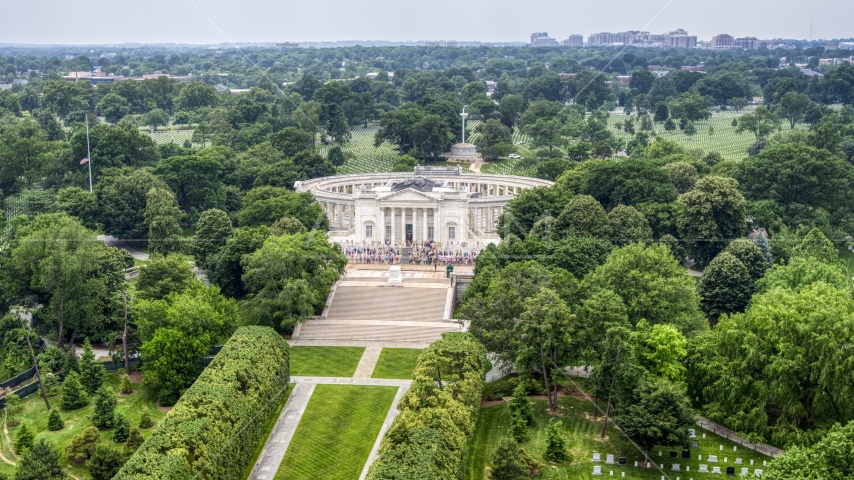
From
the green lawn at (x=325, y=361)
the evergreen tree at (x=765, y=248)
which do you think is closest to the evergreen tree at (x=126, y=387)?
the green lawn at (x=325, y=361)

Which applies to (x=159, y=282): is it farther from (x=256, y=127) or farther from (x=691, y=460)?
(x=256, y=127)

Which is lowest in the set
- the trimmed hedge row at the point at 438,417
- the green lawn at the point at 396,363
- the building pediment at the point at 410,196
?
the green lawn at the point at 396,363

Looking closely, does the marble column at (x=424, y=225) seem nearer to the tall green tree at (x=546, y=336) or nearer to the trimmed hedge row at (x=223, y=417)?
the trimmed hedge row at (x=223, y=417)

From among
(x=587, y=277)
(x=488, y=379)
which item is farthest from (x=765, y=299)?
(x=488, y=379)

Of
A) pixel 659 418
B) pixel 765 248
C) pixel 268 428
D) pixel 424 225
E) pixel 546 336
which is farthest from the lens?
pixel 424 225

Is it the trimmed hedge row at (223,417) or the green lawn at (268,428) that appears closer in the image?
the trimmed hedge row at (223,417)

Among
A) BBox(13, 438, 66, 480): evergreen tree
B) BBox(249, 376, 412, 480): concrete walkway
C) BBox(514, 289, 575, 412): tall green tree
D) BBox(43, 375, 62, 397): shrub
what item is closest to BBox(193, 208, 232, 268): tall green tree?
BBox(43, 375, 62, 397): shrub

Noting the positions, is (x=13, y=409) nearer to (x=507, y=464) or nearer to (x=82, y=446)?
(x=82, y=446)

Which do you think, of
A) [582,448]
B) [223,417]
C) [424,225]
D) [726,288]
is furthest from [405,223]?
[223,417]
